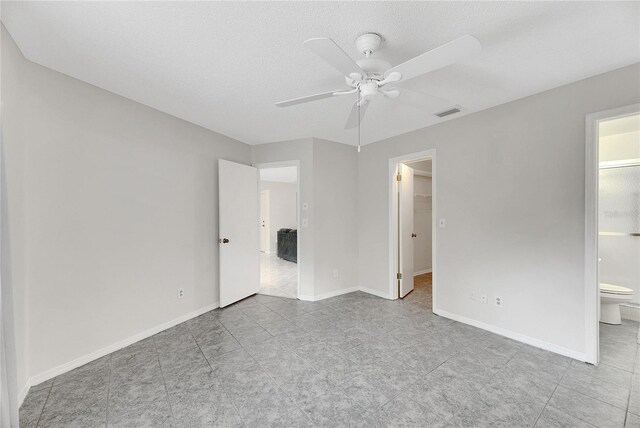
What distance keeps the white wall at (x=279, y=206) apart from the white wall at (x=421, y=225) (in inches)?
156

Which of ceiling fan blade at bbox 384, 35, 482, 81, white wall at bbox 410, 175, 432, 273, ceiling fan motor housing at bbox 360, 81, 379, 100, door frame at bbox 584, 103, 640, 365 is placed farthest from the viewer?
white wall at bbox 410, 175, 432, 273

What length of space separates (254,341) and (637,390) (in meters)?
2.98

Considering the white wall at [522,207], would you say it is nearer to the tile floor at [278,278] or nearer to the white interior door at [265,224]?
the tile floor at [278,278]

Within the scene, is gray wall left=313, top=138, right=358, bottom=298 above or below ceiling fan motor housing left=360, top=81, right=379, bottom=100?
below

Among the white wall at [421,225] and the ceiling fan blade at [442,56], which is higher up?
the ceiling fan blade at [442,56]

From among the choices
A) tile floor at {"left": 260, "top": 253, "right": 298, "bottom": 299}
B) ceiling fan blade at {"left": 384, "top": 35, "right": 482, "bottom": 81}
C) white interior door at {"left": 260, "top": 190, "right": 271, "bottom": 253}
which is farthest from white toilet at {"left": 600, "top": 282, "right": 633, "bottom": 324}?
white interior door at {"left": 260, "top": 190, "right": 271, "bottom": 253}

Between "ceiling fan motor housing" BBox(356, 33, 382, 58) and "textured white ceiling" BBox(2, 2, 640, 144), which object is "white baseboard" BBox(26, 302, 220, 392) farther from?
"ceiling fan motor housing" BBox(356, 33, 382, 58)

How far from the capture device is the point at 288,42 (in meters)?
1.66

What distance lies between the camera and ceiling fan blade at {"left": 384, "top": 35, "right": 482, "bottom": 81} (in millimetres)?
1211

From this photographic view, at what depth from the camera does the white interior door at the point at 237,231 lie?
3424mm

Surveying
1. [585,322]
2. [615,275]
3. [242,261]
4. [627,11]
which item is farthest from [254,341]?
[615,275]

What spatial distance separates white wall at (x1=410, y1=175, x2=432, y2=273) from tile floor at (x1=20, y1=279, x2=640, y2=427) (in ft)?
7.92

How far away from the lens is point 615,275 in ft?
10.2

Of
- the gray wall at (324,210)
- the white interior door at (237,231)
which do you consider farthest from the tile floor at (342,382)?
the gray wall at (324,210)
